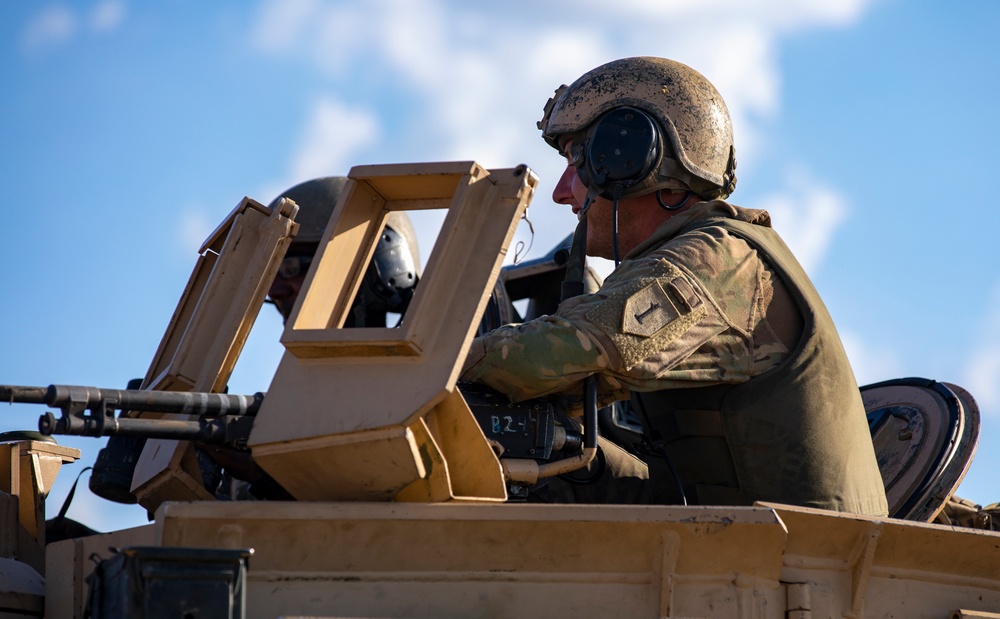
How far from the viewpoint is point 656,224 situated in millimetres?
5660

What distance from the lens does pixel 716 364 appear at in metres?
4.72

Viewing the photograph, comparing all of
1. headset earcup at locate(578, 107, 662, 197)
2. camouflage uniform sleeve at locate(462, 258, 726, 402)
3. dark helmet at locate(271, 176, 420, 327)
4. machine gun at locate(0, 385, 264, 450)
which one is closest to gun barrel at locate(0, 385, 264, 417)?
machine gun at locate(0, 385, 264, 450)

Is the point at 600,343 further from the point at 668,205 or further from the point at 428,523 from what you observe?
the point at 668,205

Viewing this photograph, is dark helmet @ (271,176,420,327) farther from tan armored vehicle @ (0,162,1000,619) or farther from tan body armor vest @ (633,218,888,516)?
tan armored vehicle @ (0,162,1000,619)

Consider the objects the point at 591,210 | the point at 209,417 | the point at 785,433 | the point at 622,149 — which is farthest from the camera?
the point at 591,210

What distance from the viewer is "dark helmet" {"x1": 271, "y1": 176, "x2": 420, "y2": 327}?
899 cm

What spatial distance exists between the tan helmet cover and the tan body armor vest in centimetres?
63

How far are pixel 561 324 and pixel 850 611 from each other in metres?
1.17

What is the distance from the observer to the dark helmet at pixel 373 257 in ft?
29.5

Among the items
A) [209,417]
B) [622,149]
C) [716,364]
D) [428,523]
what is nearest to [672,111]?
[622,149]

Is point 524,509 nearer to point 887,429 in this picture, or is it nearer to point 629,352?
point 629,352

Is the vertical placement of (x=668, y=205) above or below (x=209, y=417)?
above

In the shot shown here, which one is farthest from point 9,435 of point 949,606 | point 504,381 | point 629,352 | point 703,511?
point 949,606

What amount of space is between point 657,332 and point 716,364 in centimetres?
29
